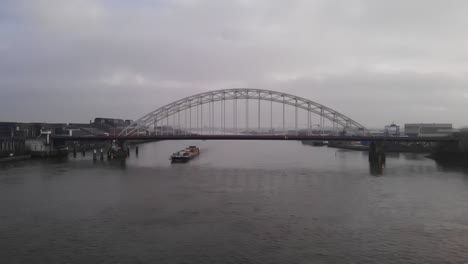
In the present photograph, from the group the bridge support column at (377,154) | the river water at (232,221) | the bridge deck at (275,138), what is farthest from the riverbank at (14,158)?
the bridge support column at (377,154)

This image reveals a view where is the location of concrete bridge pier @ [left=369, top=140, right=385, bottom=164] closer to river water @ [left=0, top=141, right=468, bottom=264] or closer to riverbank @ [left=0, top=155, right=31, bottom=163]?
river water @ [left=0, top=141, right=468, bottom=264]

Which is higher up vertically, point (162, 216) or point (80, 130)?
point (80, 130)

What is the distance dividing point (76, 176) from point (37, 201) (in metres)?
8.23

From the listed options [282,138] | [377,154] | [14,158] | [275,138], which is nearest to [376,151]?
[377,154]

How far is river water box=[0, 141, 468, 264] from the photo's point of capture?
9.24 meters

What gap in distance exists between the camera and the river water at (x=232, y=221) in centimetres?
924

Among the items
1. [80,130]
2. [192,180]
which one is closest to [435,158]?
[192,180]

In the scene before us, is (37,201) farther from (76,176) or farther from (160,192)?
(76,176)

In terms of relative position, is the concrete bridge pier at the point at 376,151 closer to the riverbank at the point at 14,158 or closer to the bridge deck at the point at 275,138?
the bridge deck at the point at 275,138

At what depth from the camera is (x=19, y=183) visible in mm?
19953

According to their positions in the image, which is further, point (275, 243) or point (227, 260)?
point (275, 243)

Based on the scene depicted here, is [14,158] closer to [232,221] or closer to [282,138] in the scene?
[282,138]

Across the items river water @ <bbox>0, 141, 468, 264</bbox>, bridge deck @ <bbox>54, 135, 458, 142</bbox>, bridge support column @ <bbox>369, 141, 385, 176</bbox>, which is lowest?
river water @ <bbox>0, 141, 468, 264</bbox>

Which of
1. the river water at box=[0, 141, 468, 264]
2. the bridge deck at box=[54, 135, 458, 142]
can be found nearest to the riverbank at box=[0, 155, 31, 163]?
the bridge deck at box=[54, 135, 458, 142]
